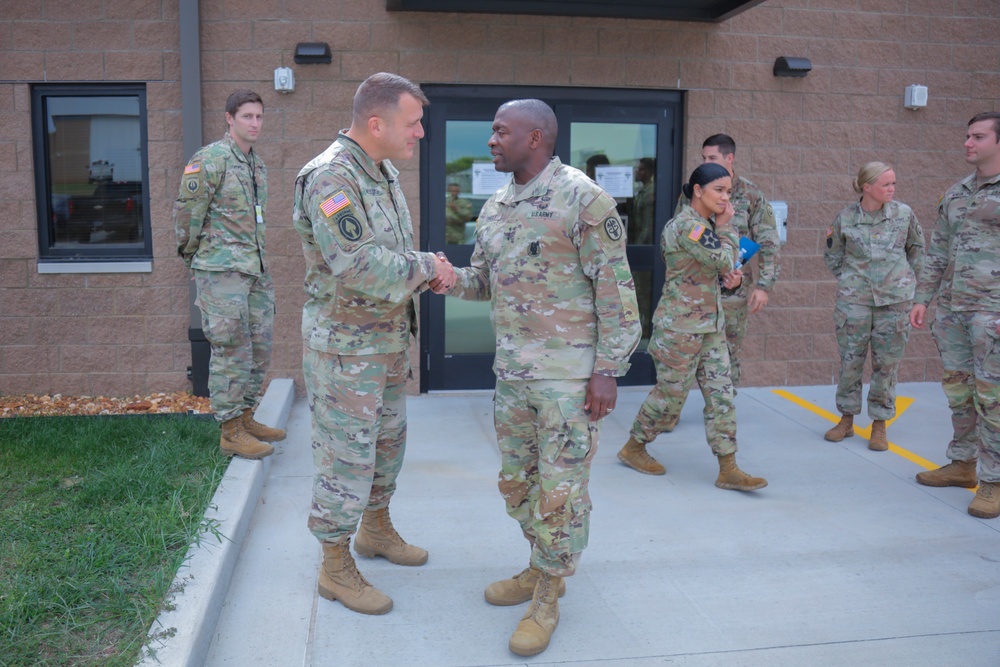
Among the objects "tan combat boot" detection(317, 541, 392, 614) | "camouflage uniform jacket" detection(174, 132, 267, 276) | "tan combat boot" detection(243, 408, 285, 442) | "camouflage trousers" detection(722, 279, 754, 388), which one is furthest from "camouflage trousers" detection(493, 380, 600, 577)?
"camouflage trousers" detection(722, 279, 754, 388)

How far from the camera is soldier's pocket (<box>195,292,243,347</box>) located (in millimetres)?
4914

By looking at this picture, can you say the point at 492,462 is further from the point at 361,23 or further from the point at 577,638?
the point at 361,23

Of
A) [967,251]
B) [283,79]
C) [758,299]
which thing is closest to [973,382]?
[967,251]

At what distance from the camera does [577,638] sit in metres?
3.31

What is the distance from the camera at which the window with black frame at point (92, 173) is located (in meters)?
6.58

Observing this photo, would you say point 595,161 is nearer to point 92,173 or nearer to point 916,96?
point 916,96

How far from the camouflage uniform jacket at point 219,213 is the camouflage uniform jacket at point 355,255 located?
63.5 inches

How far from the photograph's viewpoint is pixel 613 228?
10.4 ft

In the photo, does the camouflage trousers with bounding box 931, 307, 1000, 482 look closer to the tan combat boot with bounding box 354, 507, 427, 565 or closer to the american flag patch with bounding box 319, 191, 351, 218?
the tan combat boot with bounding box 354, 507, 427, 565

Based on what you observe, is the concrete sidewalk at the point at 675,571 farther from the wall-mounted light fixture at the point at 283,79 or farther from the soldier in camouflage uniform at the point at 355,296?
the wall-mounted light fixture at the point at 283,79

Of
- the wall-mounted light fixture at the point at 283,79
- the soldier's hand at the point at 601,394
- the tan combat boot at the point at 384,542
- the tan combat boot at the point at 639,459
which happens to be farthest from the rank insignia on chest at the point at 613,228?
the wall-mounted light fixture at the point at 283,79

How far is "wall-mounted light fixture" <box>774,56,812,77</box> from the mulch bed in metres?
5.18

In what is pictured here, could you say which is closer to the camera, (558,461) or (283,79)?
(558,461)

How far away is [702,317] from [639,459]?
101cm
